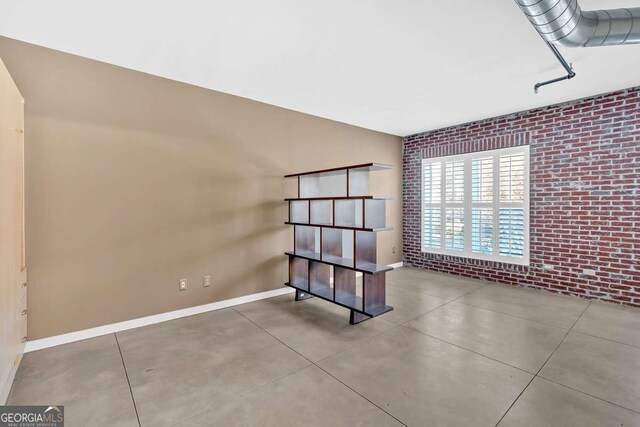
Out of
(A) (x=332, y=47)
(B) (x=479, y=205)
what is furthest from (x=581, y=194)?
(A) (x=332, y=47)

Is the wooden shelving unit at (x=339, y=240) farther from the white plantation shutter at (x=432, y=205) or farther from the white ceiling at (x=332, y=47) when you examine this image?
the white plantation shutter at (x=432, y=205)

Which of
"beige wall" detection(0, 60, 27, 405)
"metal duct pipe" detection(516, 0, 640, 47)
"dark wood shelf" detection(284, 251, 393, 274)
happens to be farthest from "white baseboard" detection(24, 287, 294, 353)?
"metal duct pipe" detection(516, 0, 640, 47)

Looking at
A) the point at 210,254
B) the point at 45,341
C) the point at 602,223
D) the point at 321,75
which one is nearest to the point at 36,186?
the point at 45,341

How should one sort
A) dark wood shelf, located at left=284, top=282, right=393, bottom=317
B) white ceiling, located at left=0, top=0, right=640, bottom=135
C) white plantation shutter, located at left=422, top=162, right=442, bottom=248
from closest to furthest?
white ceiling, located at left=0, top=0, right=640, bottom=135 → dark wood shelf, located at left=284, top=282, right=393, bottom=317 → white plantation shutter, located at left=422, top=162, right=442, bottom=248

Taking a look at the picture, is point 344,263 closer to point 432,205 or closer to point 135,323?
point 135,323

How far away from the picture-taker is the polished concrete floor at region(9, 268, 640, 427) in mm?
1868

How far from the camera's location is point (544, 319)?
3.36 m

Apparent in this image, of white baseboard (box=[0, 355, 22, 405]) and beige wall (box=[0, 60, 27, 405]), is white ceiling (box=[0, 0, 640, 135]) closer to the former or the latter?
beige wall (box=[0, 60, 27, 405])

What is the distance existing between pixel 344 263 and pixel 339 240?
489 mm

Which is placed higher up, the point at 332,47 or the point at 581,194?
the point at 332,47

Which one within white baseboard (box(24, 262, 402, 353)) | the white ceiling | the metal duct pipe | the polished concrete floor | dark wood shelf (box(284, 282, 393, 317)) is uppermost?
the white ceiling

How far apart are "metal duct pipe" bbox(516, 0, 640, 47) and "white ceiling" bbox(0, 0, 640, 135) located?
0.20 m

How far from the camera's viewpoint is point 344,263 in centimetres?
350

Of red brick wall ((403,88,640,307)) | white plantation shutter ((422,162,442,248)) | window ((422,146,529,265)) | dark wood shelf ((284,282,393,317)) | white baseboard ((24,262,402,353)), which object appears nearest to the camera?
white baseboard ((24,262,402,353))
